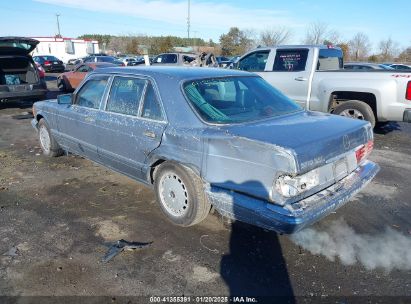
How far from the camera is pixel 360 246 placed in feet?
11.5

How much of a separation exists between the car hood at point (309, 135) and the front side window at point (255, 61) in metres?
5.24

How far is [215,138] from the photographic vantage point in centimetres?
318

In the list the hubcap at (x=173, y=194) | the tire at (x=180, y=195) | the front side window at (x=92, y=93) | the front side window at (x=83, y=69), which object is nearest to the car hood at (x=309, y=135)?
the tire at (x=180, y=195)

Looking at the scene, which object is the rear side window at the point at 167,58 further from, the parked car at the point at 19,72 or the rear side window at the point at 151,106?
the rear side window at the point at 151,106

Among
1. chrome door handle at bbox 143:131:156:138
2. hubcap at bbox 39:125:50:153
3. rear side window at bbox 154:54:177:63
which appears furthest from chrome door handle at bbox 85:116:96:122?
rear side window at bbox 154:54:177:63

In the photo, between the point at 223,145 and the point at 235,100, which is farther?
the point at 235,100

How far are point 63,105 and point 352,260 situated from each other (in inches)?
178

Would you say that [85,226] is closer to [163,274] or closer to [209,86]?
[163,274]

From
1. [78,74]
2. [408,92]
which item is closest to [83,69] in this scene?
[78,74]

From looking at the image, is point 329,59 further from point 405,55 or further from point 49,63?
point 405,55

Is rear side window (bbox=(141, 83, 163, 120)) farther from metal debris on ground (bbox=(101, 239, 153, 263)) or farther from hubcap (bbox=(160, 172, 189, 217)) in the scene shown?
metal debris on ground (bbox=(101, 239, 153, 263))

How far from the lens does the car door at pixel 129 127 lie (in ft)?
12.6

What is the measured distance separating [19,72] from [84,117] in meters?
8.91

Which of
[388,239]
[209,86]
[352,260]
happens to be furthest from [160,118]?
[388,239]
